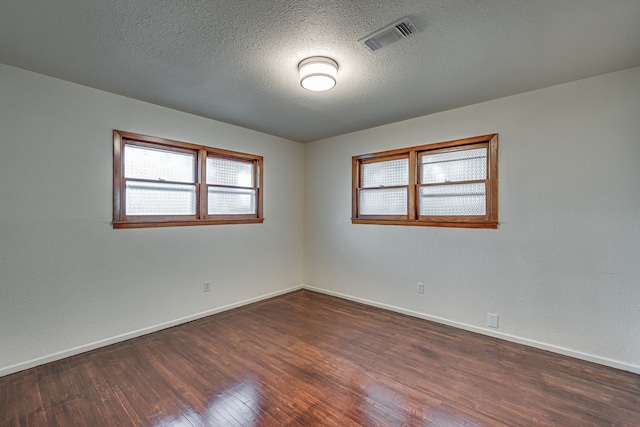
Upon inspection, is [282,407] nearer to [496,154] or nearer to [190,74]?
[190,74]

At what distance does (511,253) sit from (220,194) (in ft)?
11.6

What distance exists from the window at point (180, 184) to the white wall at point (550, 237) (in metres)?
2.19

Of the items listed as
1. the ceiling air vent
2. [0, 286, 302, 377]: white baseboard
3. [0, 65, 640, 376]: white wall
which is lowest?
[0, 286, 302, 377]: white baseboard

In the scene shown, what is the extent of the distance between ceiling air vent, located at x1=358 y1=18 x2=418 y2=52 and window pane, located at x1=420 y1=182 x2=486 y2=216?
1.96 metres

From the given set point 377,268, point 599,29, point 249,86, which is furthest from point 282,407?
point 599,29

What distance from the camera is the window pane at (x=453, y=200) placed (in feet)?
10.5

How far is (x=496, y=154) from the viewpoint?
302cm

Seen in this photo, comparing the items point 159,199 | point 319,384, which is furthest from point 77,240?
point 319,384

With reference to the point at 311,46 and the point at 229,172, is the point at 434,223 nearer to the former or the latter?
the point at 311,46

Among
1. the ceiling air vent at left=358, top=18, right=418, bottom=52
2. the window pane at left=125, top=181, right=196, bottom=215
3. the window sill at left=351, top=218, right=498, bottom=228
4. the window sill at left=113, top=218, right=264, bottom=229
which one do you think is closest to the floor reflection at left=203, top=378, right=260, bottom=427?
the window sill at left=113, top=218, right=264, bottom=229

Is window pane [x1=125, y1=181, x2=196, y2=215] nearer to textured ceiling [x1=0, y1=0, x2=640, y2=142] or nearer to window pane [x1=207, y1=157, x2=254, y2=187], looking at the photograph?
window pane [x1=207, y1=157, x2=254, y2=187]

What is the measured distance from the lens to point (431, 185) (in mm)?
3523

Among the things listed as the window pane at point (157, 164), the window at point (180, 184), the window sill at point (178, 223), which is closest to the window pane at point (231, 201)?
the window at point (180, 184)

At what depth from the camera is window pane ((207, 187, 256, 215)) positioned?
380 centimetres
